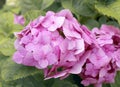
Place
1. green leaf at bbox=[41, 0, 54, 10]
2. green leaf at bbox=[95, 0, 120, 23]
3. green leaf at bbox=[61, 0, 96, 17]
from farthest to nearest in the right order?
green leaf at bbox=[41, 0, 54, 10] < green leaf at bbox=[61, 0, 96, 17] < green leaf at bbox=[95, 0, 120, 23]

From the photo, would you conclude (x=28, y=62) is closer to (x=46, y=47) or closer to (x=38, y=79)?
(x=46, y=47)

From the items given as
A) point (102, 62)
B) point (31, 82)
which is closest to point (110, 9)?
Answer: point (102, 62)

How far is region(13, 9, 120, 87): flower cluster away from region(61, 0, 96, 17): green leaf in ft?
0.68

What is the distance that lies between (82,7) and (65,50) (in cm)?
35

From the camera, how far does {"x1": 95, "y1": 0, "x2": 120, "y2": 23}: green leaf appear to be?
1.13 meters

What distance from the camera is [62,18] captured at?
101 centimetres

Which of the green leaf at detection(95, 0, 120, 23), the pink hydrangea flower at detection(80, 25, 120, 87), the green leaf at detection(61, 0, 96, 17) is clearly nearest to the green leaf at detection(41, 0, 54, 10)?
the green leaf at detection(61, 0, 96, 17)

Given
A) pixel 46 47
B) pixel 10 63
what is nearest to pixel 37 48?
pixel 46 47

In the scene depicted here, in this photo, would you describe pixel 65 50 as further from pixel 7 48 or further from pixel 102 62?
pixel 7 48

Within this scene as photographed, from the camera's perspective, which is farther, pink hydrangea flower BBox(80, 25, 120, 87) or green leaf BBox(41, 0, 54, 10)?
green leaf BBox(41, 0, 54, 10)

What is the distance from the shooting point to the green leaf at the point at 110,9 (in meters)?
1.13

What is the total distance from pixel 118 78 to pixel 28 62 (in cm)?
38

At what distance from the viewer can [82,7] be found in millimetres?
1278

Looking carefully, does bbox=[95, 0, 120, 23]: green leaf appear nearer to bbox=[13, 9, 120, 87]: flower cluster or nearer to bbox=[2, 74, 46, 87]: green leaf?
bbox=[13, 9, 120, 87]: flower cluster
